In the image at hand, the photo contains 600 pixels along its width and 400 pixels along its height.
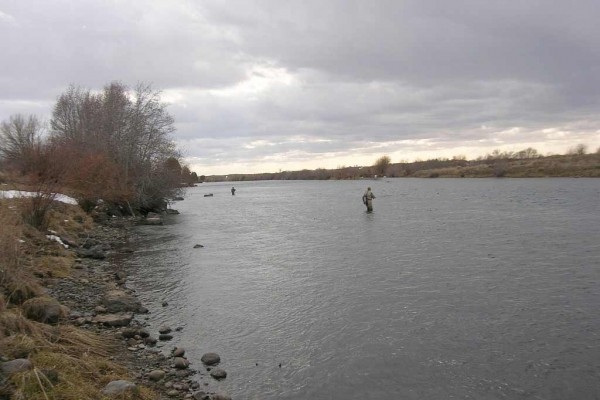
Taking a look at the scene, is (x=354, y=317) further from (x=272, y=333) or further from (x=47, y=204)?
(x=47, y=204)

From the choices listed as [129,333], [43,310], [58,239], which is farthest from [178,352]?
[58,239]

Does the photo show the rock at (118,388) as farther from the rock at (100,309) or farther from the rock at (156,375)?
the rock at (100,309)

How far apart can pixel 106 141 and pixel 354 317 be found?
43827mm

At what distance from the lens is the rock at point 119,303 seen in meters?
12.8

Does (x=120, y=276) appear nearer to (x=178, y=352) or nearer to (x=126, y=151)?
(x=178, y=352)

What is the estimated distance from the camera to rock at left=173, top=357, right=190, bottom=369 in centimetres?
916

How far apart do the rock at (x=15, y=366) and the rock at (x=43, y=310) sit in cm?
327

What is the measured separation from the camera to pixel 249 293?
15320 mm

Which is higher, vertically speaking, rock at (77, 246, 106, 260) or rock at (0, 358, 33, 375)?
rock at (0, 358, 33, 375)

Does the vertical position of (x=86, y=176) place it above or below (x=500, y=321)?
above

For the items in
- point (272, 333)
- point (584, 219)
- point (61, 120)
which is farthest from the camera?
point (61, 120)

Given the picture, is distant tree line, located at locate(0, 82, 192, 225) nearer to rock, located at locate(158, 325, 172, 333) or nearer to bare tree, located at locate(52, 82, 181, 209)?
bare tree, located at locate(52, 82, 181, 209)

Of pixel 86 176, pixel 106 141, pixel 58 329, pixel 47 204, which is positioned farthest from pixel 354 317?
pixel 106 141

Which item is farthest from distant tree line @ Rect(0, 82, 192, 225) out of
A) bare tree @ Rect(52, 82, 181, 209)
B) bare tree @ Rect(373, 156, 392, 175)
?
bare tree @ Rect(373, 156, 392, 175)
